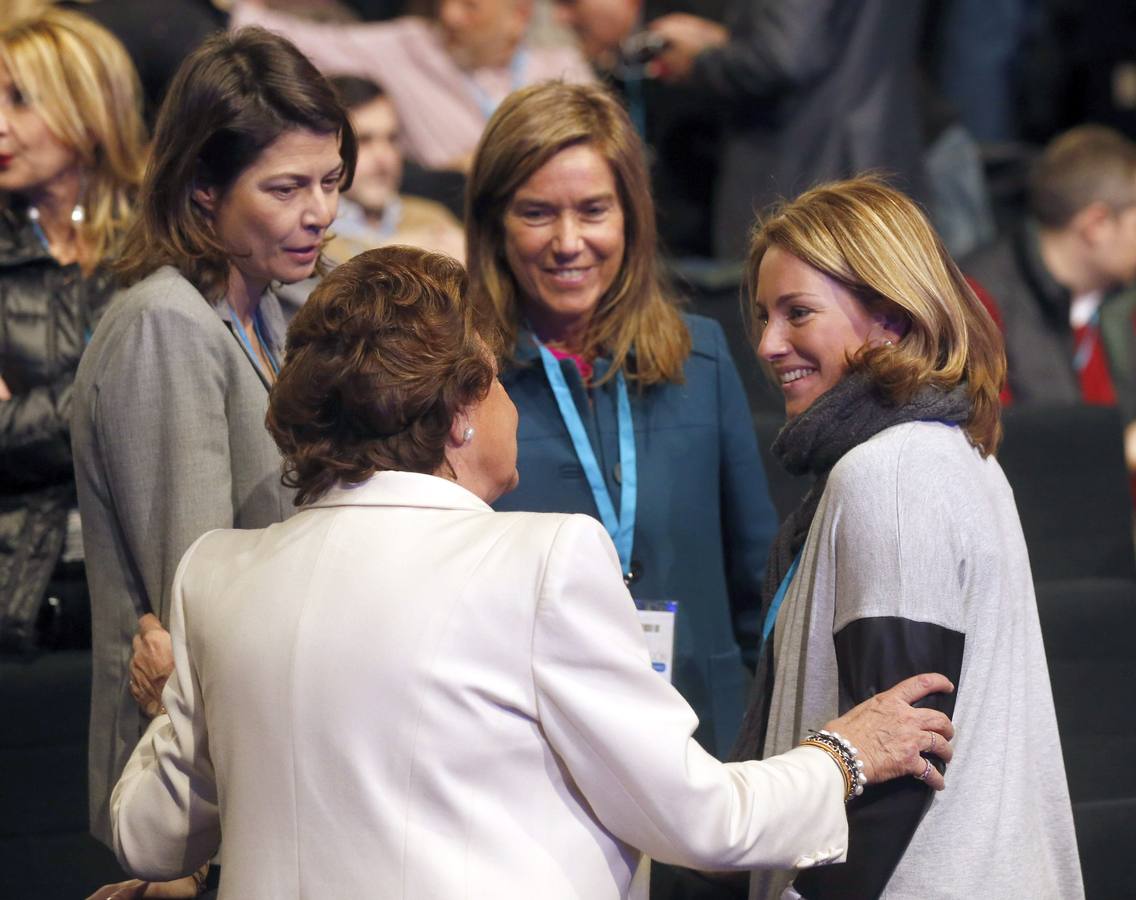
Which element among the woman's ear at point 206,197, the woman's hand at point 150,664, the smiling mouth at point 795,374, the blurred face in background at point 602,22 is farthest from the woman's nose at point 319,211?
the blurred face in background at point 602,22

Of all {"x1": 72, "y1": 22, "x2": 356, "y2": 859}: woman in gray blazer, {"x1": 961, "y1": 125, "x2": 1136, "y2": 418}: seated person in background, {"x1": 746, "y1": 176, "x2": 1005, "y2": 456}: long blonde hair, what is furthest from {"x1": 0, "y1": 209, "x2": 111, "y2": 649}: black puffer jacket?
{"x1": 961, "y1": 125, "x2": 1136, "y2": 418}: seated person in background

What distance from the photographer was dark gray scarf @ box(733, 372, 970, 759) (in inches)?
78.7

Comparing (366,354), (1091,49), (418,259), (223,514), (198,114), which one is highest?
(1091,49)

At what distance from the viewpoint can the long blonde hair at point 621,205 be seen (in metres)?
2.72

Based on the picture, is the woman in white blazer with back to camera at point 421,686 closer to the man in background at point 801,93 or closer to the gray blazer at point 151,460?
the gray blazer at point 151,460

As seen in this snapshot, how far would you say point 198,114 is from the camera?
224 cm

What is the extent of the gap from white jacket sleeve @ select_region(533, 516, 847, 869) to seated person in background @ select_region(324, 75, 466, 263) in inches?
118

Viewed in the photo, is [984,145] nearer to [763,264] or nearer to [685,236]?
[685,236]

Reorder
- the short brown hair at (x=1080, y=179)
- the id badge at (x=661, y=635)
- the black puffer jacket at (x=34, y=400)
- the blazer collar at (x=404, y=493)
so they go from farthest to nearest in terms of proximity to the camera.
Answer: the short brown hair at (x=1080, y=179) < the black puffer jacket at (x=34, y=400) < the id badge at (x=661, y=635) < the blazer collar at (x=404, y=493)

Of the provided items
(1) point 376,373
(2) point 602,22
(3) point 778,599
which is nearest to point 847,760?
(3) point 778,599

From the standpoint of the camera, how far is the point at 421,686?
1608mm

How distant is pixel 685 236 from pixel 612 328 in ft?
8.19

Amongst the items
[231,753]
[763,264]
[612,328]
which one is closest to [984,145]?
[612,328]

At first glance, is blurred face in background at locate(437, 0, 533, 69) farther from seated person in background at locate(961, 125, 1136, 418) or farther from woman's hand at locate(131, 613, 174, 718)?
woman's hand at locate(131, 613, 174, 718)
